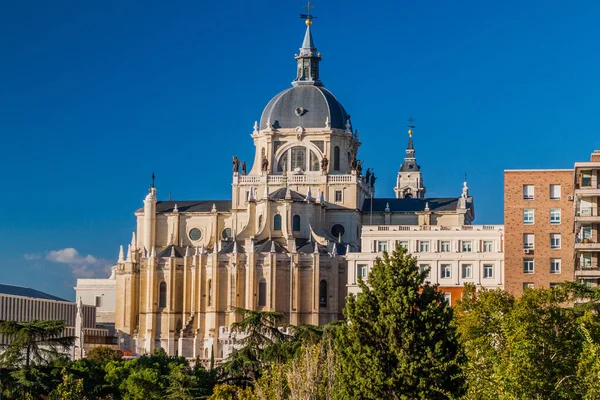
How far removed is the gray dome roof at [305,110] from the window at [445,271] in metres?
47.4

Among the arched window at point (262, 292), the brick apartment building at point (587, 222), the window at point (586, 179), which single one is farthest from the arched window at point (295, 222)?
the window at point (586, 179)

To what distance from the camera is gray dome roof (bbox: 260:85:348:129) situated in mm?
182500

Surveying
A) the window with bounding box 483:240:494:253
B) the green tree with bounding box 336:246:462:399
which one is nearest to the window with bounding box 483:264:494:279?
the window with bounding box 483:240:494:253

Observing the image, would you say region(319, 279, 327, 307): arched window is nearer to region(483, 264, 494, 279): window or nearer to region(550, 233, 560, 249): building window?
region(483, 264, 494, 279): window

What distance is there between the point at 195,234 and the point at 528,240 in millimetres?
78508

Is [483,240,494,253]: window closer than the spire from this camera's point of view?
Yes

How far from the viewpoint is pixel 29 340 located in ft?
273

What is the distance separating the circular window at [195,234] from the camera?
183m

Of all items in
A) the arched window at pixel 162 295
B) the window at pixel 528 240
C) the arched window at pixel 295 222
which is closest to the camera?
the window at pixel 528 240

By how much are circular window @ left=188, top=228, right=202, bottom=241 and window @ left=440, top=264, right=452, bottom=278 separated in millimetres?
51294

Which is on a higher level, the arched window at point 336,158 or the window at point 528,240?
the arched window at point 336,158

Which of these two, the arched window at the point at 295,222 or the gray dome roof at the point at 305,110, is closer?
the arched window at the point at 295,222

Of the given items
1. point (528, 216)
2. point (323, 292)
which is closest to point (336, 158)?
point (323, 292)

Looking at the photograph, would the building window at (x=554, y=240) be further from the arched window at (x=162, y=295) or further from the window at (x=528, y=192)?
the arched window at (x=162, y=295)
